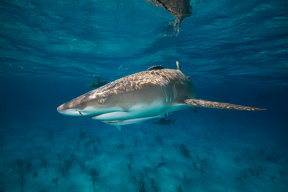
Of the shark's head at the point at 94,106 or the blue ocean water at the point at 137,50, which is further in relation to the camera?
the blue ocean water at the point at 137,50

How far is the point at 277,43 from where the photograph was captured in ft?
38.1

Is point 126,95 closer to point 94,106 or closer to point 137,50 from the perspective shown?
point 94,106

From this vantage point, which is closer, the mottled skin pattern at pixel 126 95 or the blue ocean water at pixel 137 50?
the mottled skin pattern at pixel 126 95

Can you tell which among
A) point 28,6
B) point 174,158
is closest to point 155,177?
point 174,158

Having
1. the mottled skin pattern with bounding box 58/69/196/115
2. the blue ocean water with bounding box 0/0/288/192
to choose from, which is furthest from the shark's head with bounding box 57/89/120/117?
the blue ocean water with bounding box 0/0/288/192

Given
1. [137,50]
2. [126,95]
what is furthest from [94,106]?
[137,50]

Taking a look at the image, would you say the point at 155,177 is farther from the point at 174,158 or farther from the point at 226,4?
the point at 226,4

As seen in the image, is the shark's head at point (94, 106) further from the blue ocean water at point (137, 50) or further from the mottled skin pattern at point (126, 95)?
the blue ocean water at point (137, 50)

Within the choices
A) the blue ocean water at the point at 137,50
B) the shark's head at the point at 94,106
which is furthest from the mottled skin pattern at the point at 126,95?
the blue ocean water at the point at 137,50

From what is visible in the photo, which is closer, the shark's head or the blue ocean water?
the shark's head

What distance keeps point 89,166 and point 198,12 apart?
12597mm

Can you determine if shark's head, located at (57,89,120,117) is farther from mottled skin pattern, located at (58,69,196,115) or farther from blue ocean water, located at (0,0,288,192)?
blue ocean water, located at (0,0,288,192)

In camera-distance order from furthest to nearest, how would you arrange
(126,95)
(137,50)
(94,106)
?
(137,50)
(126,95)
(94,106)

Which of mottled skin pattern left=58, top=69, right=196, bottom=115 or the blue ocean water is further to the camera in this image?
the blue ocean water
